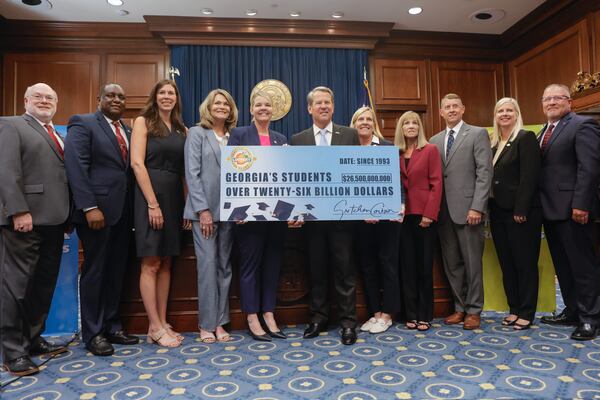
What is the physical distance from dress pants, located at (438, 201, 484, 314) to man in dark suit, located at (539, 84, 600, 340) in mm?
470

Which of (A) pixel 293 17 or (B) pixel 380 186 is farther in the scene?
(A) pixel 293 17

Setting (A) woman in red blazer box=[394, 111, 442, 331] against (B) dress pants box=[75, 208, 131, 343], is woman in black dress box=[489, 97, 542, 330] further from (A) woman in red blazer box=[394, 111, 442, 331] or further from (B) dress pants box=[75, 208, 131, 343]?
(B) dress pants box=[75, 208, 131, 343]

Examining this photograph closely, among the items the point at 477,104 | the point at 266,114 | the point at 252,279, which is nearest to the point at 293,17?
the point at 477,104

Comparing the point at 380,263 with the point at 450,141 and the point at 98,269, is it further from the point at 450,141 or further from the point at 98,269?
the point at 98,269

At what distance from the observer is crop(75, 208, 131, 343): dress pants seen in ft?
6.77

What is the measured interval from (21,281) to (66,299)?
61cm

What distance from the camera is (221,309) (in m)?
2.25

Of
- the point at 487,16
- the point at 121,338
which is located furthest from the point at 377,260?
the point at 487,16

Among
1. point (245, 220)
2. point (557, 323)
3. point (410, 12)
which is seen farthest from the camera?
point (410, 12)

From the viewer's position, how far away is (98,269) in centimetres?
206

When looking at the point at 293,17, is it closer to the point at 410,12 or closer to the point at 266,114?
the point at 410,12

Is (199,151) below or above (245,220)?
above

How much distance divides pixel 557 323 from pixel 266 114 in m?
2.25

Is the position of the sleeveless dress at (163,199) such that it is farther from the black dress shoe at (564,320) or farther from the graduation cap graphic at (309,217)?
the black dress shoe at (564,320)
